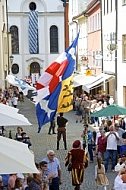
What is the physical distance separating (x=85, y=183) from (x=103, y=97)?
580 inches

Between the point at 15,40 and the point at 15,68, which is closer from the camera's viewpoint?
the point at 15,68

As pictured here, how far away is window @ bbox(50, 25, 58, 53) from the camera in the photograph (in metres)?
62.2

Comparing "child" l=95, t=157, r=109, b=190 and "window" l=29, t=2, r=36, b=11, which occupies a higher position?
"window" l=29, t=2, r=36, b=11

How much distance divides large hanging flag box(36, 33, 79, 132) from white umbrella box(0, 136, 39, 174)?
767cm

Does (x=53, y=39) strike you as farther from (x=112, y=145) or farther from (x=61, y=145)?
(x=112, y=145)

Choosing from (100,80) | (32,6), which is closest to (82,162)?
(100,80)

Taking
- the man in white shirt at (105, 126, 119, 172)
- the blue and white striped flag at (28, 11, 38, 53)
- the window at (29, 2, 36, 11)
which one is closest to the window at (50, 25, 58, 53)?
the blue and white striped flag at (28, 11, 38, 53)

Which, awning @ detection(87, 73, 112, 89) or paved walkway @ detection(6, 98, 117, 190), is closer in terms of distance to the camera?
paved walkway @ detection(6, 98, 117, 190)

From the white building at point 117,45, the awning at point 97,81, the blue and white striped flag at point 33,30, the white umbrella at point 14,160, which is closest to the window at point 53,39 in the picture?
the blue and white striped flag at point 33,30

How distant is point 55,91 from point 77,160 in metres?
4.49

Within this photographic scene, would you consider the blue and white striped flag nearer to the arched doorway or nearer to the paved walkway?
the arched doorway

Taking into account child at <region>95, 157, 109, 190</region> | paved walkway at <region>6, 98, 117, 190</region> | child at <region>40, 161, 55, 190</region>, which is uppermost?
child at <region>40, 161, 55, 190</region>

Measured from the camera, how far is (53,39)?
62312 millimetres

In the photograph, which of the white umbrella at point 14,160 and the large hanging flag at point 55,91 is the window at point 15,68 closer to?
the large hanging flag at point 55,91
